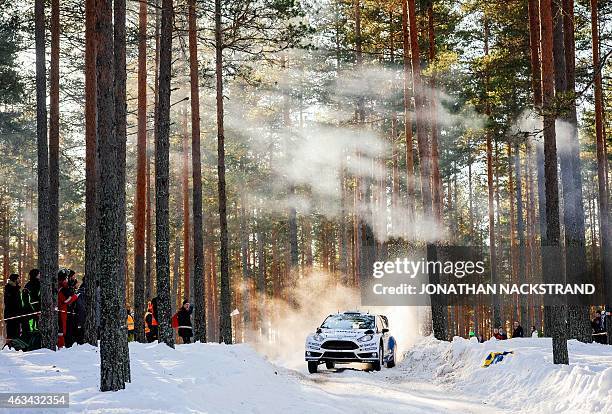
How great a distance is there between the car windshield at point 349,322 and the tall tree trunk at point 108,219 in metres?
9.44

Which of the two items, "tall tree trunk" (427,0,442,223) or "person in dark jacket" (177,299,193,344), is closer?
"person in dark jacket" (177,299,193,344)

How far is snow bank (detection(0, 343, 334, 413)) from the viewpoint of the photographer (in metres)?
9.29

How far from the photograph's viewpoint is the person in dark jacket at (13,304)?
15.5m

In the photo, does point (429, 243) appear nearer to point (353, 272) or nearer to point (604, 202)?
point (604, 202)

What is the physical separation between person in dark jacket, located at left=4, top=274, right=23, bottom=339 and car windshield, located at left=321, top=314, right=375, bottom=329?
25.6 feet

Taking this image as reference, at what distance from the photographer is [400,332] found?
3131 centimetres

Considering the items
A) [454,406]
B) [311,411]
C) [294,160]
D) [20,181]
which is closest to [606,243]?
[454,406]

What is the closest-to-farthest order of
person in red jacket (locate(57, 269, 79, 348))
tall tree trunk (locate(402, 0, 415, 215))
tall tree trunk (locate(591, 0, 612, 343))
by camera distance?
1. person in red jacket (locate(57, 269, 79, 348))
2. tall tree trunk (locate(591, 0, 612, 343))
3. tall tree trunk (locate(402, 0, 415, 215))

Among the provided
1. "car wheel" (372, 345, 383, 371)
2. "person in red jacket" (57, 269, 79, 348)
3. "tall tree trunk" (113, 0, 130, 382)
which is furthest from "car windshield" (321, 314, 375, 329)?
"tall tree trunk" (113, 0, 130, 382)

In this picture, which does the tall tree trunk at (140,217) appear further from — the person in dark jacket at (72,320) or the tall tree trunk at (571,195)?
the tall tree trunk at (571,195)

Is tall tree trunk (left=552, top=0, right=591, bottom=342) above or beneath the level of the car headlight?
above

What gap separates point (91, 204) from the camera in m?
17.7

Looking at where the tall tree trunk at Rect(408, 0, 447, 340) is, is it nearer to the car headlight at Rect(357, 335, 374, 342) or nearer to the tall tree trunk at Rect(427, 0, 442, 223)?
the tall tree trunk at Rect(427, 0, 442, 223)

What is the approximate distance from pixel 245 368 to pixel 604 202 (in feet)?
56.1
